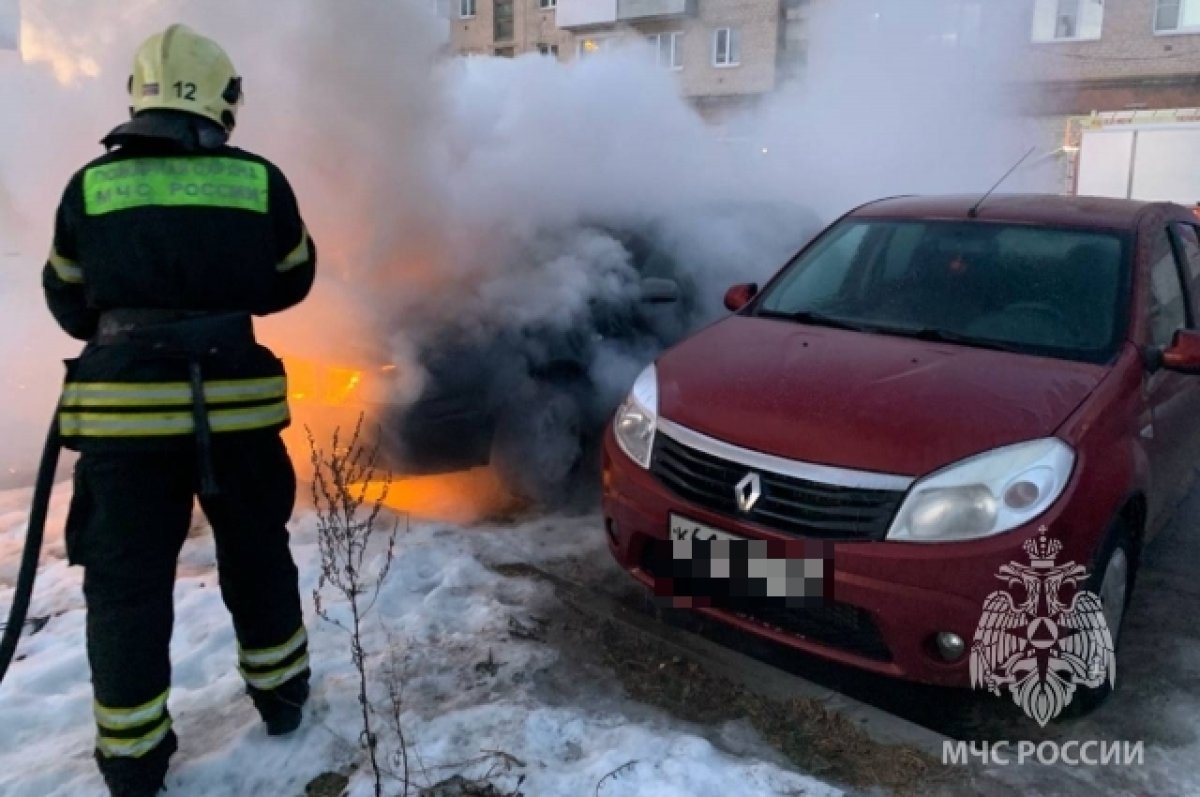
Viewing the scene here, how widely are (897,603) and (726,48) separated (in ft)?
97.1

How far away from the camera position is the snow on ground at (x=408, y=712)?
256 cm

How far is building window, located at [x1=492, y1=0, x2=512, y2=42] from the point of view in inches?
1378

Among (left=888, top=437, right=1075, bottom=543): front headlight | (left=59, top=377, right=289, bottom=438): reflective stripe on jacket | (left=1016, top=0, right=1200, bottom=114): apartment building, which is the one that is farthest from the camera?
(left=1016, top=0, right=1200, bottom=114): apartment building

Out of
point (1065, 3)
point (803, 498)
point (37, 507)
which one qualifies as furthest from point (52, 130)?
point (1065, 3)

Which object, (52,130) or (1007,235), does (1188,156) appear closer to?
(1007,235)

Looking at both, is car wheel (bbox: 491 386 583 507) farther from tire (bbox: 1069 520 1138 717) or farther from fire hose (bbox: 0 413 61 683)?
tire (bbox: 1069 520 1138 717)

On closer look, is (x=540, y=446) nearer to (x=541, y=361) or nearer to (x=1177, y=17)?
(x=541, y=361)

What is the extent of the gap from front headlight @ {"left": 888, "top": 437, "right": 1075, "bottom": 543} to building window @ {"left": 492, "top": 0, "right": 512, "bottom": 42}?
1404 inches

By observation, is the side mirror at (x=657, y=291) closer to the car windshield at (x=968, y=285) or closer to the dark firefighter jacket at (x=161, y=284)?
the car windshield at (x=968, y=285)

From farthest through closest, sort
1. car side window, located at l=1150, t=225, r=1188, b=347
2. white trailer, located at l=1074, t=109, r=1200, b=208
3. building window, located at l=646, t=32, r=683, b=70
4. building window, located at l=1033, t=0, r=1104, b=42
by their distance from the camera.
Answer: building window, located at l=646, t=32, r=683, b=70 → building window, located at l=1033, t=0, r=1104, b=42 → white trailer, located at l=1074, t=109, r=1200, b=208 → car side window, located at l=1150, t=225, r=1188, b=347

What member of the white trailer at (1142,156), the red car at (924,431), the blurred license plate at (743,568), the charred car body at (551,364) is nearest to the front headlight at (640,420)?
the red car at (924,431)

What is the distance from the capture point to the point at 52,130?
171 inches

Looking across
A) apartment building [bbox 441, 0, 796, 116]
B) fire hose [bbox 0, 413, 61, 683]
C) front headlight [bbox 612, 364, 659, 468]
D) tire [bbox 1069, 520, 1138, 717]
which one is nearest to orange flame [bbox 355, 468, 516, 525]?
front headlight [bbox 612, 364, 659, 468]

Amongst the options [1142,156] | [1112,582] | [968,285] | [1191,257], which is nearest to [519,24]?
[1142,156]
